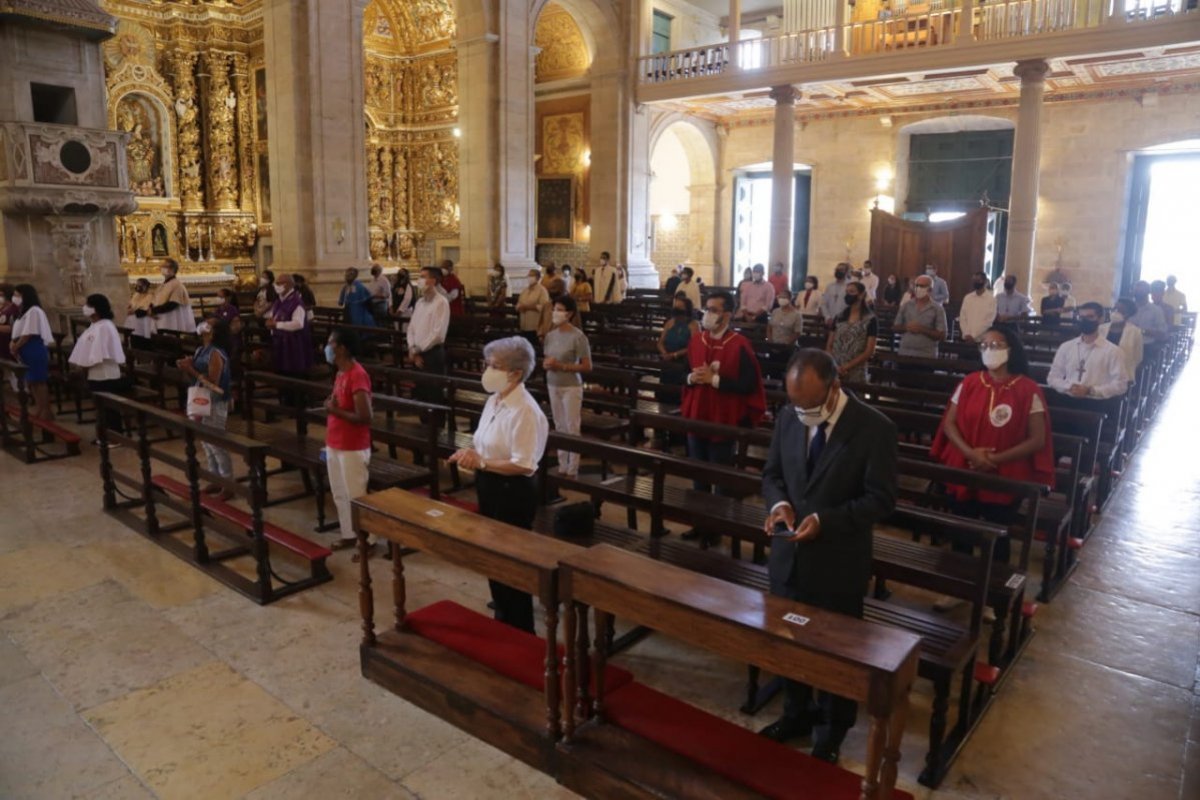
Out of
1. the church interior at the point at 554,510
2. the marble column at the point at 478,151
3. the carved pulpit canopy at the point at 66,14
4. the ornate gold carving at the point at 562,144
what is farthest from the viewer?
the ornate gold carving at the point at 562,144

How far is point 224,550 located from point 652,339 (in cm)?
630

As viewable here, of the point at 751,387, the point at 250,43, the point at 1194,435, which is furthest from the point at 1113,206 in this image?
the point at 250,43

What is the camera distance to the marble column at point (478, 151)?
18.2 meters

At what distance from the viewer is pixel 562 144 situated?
23422 mm

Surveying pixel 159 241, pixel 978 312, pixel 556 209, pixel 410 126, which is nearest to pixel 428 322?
pixel 978 312

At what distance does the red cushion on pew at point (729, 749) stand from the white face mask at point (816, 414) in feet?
4.06

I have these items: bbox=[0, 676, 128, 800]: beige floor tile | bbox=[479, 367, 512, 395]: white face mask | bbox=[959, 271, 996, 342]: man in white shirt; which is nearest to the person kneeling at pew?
bbox=[479, 367, 512, 395]: white face mask

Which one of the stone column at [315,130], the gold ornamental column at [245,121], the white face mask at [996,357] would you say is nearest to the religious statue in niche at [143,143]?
the gold ornamental column at [245,121]

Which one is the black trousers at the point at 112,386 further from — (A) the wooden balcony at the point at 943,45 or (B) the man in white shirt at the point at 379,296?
(A) the wooden balcony at the point at 943,45

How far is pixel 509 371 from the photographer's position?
4273 millimetres

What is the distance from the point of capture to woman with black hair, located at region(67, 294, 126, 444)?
8.48m

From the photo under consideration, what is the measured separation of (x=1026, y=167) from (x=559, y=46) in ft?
40.5

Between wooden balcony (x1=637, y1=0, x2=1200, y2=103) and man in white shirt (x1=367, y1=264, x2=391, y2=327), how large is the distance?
1048 centimetres

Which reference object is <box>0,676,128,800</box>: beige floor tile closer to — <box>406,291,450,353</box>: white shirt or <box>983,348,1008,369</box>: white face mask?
<box>983,348,1008,369</box>: white face mask
